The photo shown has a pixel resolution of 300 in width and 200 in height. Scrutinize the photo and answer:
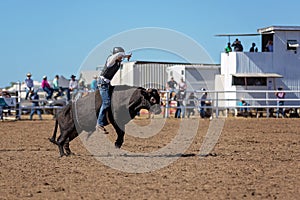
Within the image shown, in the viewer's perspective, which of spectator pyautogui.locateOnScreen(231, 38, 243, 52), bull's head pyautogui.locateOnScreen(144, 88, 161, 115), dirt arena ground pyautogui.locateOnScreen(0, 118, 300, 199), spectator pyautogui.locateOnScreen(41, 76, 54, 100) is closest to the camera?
dirt arena ground pyautogui.locateOnScreen(0, 118, 300, 199)

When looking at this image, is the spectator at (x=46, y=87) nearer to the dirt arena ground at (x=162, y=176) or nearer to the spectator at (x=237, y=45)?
the spectator at (x=237, y=45)

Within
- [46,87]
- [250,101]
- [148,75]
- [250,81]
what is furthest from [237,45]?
[46,87]

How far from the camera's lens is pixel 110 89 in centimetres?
1012

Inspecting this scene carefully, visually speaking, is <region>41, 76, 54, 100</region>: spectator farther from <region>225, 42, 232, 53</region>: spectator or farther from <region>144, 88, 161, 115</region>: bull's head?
<region>144, 88, 161, 115</region>: bull's head

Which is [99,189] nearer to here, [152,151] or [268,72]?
[152,151]

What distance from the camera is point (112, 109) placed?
10148 millimetres

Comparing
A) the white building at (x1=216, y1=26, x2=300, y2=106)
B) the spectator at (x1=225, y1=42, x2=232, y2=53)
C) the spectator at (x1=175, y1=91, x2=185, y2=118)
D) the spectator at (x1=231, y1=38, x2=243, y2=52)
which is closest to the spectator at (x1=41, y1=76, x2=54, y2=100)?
the spectator at (x1=175, y1=91, x2=185, y2=118)

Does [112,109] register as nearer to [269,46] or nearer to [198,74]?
[269,46]

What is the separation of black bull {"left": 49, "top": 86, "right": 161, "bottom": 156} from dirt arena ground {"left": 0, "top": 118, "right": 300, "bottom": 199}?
0.55m

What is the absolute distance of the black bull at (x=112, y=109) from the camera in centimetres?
1012

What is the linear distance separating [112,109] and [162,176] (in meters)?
2.67

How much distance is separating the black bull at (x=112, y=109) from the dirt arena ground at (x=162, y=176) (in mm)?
552

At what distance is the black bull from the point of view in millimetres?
10117

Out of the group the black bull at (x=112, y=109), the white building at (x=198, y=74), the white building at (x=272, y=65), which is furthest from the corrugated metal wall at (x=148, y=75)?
the black bull at (x=112, y=109)
